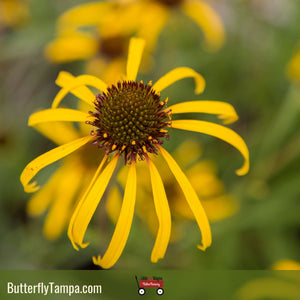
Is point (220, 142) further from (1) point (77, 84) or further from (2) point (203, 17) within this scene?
(1) point (77, 84)

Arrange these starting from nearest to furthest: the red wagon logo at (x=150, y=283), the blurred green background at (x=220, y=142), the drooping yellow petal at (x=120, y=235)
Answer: the drooping yellow petal at (x=120, y=235) → the red wagon logo at (x=150, y=283) → the blurred green background at (x=220, y=142)

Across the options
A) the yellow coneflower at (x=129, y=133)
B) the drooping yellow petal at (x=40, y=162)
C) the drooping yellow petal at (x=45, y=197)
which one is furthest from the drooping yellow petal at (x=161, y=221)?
the drooping yellow petal at (x=45, y=197)

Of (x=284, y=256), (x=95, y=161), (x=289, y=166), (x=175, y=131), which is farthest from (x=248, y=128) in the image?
(x=95, y=161)

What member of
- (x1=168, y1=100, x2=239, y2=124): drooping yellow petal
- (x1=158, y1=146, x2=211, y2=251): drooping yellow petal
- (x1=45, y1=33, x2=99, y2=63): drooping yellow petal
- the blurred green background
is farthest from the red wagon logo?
(x1=45, y1=33, x2=99, y2=63): drooping yellow petal

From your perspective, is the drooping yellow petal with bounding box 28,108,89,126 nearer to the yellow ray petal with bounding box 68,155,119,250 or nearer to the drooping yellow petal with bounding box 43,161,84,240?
Result: the yellow ray petal with bounding box 68,155,119,250

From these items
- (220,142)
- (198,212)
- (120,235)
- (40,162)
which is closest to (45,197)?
(40,162)

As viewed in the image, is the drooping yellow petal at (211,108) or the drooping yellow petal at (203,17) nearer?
the drooping yellow petal at (211,108)

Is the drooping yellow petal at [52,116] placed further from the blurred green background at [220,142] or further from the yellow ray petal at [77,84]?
the blurred green background at [220,142]
